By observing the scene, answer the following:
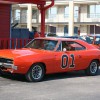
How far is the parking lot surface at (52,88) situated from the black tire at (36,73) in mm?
184

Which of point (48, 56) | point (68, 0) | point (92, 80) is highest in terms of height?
point (68, 0)

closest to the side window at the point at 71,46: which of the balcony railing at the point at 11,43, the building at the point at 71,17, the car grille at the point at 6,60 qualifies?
the car grille at the point at 6,60

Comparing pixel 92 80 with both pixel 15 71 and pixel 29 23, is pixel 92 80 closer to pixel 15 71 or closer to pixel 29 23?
pixel 15 71

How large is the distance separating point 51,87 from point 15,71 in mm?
1232

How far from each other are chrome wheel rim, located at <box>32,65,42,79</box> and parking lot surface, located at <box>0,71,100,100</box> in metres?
0.27

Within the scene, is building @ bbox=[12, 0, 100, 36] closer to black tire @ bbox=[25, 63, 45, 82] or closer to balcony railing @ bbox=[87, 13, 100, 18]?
balcony railing @ bbox=[87, 13, 100, 18]

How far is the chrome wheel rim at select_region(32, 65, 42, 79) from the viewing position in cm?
1084

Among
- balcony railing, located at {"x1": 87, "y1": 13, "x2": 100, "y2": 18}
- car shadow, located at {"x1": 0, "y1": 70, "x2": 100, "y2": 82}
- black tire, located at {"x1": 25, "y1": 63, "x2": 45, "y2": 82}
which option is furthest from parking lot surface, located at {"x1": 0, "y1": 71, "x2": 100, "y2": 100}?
balcony railing, located at {"x1": 87, "y1": 13, "x2": 100, "y2": 18}

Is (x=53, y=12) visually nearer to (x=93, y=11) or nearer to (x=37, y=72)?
(x=93, y=11)

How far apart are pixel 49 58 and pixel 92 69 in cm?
232

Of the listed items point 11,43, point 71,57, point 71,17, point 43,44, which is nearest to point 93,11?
point 71,17

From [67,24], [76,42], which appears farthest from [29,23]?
[76,42]

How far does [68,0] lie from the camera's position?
5762 centimetres

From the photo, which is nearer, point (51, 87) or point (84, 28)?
point (51, 87)
